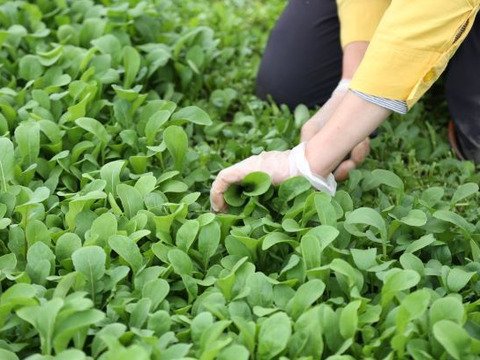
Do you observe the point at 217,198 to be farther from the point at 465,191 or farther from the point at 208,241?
the point at 465,191

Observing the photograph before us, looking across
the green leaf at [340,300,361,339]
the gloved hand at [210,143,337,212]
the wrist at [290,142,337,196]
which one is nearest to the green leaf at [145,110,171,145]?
the gloved hand at [210,143,337,212]

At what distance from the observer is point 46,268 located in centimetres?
161

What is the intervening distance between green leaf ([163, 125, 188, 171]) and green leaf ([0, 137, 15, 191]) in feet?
1.21

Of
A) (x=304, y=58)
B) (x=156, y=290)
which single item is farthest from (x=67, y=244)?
(x=304, y=58)

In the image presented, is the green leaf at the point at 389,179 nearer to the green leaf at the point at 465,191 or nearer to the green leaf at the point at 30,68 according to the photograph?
the green leaf at the point at 465,191

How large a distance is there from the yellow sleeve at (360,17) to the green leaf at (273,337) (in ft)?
3.36

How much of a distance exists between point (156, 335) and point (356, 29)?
112cm

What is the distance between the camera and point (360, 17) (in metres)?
2.18

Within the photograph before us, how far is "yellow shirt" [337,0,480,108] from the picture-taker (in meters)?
1.65

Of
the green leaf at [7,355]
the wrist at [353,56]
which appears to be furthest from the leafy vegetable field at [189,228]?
the wrist at [353,56]

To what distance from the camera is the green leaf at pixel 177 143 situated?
194cm

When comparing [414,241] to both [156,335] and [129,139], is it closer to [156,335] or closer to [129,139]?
[156,335]

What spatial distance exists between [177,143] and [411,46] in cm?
63

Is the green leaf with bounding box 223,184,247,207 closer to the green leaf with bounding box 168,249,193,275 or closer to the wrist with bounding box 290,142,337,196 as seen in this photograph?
the wrist with bounding box 290,142,337,196
